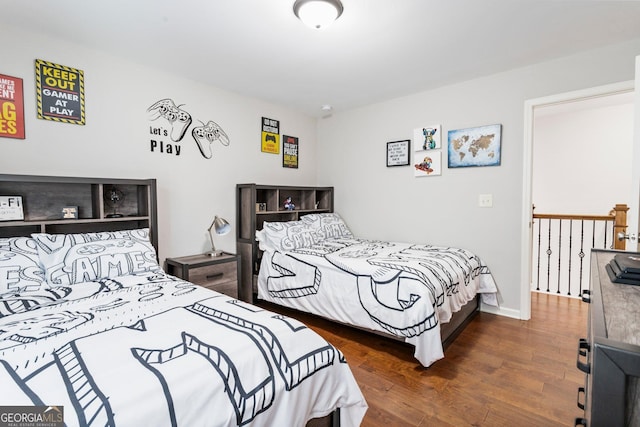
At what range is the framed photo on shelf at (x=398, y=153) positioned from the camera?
11.5 feet

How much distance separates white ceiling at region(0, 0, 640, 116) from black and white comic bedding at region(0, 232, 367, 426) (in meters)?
1.56

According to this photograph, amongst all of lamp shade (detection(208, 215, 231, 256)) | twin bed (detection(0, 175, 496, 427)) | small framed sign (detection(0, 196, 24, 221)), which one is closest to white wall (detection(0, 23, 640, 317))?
lamp shade (detection(208, 215, 231, 256))

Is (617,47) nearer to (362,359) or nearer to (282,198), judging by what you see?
(362,359)

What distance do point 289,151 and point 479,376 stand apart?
3103mm

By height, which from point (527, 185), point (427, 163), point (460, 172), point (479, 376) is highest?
point (427, 163)

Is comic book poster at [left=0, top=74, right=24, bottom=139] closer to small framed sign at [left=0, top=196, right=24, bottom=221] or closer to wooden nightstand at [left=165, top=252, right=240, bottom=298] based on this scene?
small framed sign at [left=0, top=196, right=24, bottom=221]

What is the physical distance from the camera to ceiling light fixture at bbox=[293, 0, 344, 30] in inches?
68.4

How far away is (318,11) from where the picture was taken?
1.77m

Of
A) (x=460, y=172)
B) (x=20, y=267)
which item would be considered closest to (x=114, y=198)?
(x=20, y=267)

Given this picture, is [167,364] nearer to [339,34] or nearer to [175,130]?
[339,34]

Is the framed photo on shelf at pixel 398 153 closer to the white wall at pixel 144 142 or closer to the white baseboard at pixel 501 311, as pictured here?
the white wall at pixel 144 142

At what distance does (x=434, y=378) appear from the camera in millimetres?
1976

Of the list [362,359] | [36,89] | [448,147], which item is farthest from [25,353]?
[448,147]

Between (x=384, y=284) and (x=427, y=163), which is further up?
(x=427, y=163)
